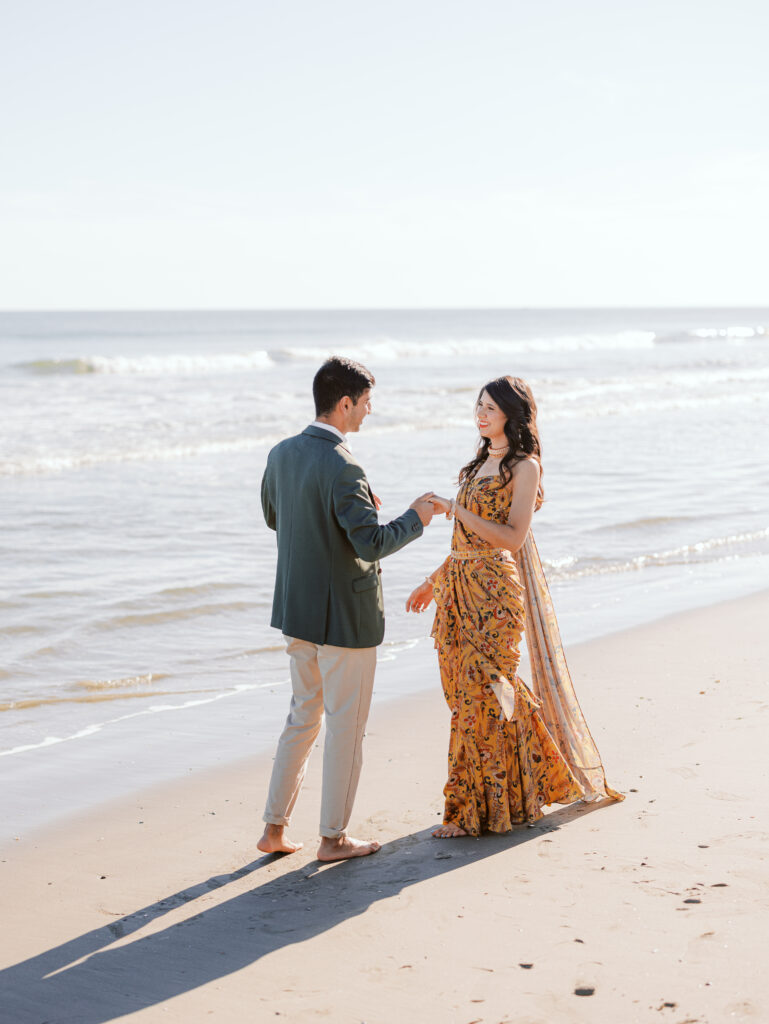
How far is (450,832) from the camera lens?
3920 mm

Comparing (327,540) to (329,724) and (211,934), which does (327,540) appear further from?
(211,934)

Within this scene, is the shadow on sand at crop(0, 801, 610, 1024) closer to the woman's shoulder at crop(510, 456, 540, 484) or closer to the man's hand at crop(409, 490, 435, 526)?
the man's hand at crop(409, 490, 435, 526)

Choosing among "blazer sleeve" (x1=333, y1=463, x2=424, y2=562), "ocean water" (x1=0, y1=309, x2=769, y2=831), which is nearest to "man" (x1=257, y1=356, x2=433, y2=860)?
"blazer sleeve" (x1=333, y1=463, x2=424, y2=562)

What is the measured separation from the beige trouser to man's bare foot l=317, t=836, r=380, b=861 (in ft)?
0.09

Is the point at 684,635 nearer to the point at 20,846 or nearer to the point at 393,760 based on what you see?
the point at 393,760

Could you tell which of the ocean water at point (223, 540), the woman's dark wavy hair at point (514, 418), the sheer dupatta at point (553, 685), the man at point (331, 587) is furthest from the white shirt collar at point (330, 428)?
the ocean water at point (223, 540)

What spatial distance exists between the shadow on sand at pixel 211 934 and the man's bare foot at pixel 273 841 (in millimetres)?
41

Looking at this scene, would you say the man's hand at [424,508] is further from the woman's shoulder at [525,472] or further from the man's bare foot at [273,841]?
the man's bare foot at [273,841]

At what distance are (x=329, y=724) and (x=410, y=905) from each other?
684mm

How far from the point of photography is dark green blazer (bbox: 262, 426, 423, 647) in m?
3.56

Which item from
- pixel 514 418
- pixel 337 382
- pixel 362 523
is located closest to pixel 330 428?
pixel 337 382

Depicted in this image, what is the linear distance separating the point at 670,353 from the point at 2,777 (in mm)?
49897

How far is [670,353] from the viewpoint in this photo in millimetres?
51281

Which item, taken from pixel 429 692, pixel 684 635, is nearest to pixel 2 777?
pixel 429 692
